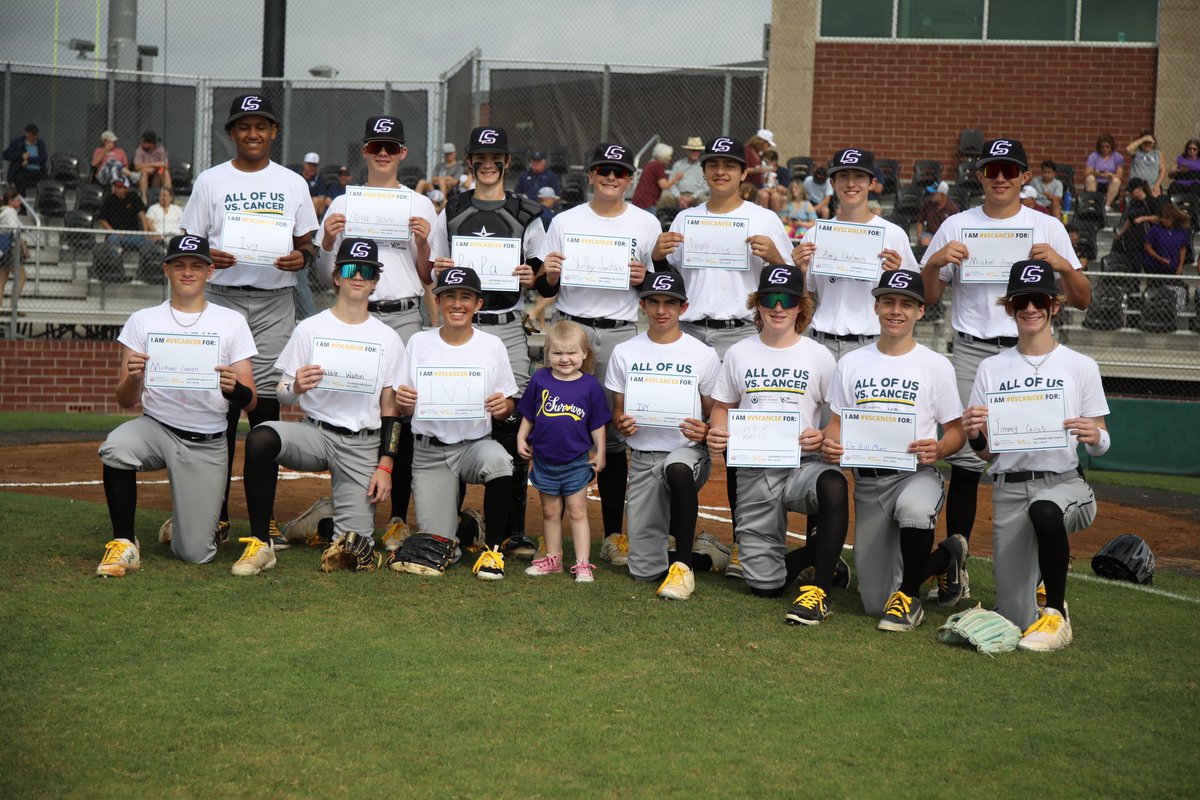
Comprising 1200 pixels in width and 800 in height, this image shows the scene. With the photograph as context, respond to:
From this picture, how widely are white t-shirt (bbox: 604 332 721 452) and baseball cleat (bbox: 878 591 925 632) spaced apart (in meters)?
1.51

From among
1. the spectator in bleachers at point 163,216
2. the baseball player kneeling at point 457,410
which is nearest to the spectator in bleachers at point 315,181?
the spectator in bleachers at point 163,216

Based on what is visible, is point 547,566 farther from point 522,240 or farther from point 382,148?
point 382,148

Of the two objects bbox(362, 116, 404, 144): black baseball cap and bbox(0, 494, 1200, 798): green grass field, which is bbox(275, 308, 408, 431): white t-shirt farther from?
bbox(362, 116, 404, 144): black baseball cap

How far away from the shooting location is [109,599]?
242 inches

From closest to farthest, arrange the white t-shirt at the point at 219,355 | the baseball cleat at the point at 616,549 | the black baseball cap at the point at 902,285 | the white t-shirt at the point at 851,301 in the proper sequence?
1. the black baseball cap at the point at 902,285
2. the white t-shirt at the point at 219,355
3. the white t-shirt at the point at 851,301
4. the baseball cleat at the point at 616,549

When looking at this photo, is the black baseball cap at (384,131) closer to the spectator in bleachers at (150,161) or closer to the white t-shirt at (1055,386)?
the white t-shirt at (1055,386)

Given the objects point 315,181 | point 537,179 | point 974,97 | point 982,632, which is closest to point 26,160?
point 315,181

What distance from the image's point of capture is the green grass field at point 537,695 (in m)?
4.23

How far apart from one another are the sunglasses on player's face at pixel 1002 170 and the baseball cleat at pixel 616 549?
298cm

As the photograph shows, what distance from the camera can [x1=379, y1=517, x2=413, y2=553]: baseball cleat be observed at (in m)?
7.65

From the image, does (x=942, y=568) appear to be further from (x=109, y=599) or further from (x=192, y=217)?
(x=192, y=217)

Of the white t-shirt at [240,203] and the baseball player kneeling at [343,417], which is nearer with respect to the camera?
the baseball player kneeling at [343,417]

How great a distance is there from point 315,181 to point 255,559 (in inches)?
485

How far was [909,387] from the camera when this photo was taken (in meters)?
6.39
